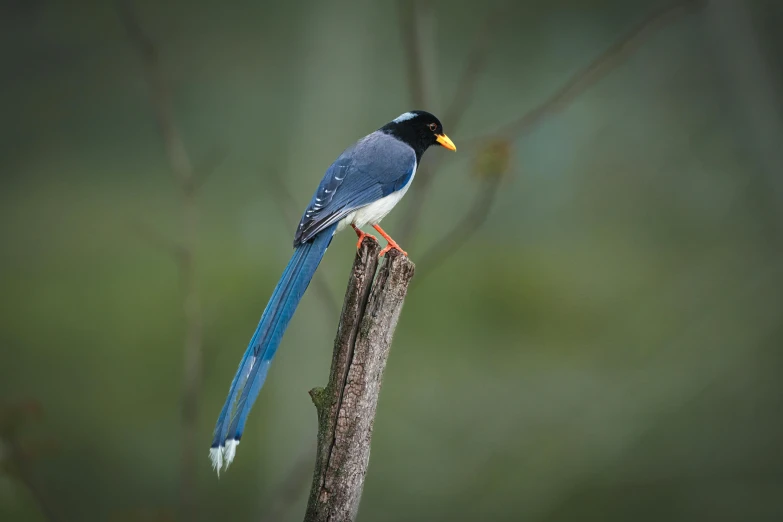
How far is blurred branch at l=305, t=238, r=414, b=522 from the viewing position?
1.68 meters

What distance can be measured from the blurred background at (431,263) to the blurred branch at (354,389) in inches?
83.3

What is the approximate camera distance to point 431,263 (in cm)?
415

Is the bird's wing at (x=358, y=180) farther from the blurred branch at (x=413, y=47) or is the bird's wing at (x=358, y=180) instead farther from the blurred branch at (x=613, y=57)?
the blurred branch at (x=613, y=57)

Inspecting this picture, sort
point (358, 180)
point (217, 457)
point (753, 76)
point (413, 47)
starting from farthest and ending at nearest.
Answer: point (753, 76) < point (413, 47) < point (358, 180) < point (217, 457)

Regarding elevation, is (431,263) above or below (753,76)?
below

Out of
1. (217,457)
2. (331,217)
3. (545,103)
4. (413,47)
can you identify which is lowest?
(217,457)

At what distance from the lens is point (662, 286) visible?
475 cm

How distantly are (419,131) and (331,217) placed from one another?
800 mm

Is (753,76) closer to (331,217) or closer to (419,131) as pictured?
(419,131)

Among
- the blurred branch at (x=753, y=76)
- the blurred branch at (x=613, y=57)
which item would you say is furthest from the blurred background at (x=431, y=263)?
the blurred branch at (x=613, y=57)

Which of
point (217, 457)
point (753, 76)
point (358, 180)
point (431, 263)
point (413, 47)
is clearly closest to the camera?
point (217, 457)

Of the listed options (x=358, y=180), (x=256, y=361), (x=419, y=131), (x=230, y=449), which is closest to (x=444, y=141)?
(x=419, y=131)

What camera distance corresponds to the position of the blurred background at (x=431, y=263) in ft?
14.2

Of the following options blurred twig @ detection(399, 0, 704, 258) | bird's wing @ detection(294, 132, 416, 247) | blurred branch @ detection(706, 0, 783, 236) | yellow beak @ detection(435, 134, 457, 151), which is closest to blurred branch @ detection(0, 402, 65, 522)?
bird's wing @ detection(294, 132, 416, 247)
